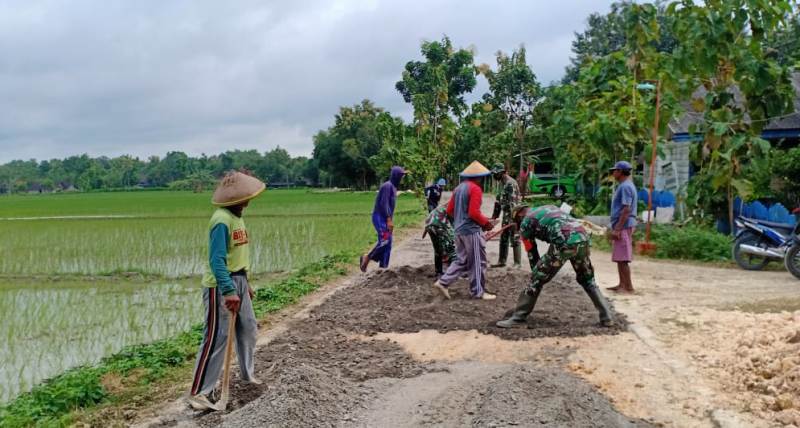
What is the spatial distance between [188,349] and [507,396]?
137 inches

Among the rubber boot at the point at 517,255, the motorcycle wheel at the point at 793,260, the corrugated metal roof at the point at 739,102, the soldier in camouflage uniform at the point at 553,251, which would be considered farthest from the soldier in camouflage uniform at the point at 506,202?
the corrugated metal roof at the point at 739,102

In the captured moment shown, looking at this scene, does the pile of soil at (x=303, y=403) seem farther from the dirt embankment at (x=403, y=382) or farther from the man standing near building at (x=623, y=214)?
the man standing near building at (x=623, y=214)

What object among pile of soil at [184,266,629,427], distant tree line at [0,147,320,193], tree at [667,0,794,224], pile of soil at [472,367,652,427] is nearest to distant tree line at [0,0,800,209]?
tree at [667,0,794,224]

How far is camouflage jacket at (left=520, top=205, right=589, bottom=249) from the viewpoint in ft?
19.6

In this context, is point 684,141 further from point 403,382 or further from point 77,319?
point 77,319

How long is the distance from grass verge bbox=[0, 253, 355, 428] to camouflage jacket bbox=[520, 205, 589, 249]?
3.39 meters

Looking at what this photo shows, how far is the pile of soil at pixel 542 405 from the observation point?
12.4 feet

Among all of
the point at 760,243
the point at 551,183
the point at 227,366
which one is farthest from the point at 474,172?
the point at 551,183

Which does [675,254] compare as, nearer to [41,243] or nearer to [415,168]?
[415,168]

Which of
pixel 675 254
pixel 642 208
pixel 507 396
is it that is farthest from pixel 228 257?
pixel 642 208

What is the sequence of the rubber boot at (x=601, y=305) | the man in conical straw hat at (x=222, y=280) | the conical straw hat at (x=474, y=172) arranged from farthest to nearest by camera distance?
the conical straw hat at (x=474, y=172)
the rubber boot at (x=601, y=305)
the man in conical straw hat at (x=222, y=280)

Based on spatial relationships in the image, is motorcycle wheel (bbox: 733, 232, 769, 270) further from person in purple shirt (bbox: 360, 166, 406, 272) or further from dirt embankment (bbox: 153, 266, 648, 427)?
person in purple shirt (bbox: 360, 166, 406, 272)

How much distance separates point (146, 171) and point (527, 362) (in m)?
112

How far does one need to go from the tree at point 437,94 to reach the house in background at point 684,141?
6.42 m
